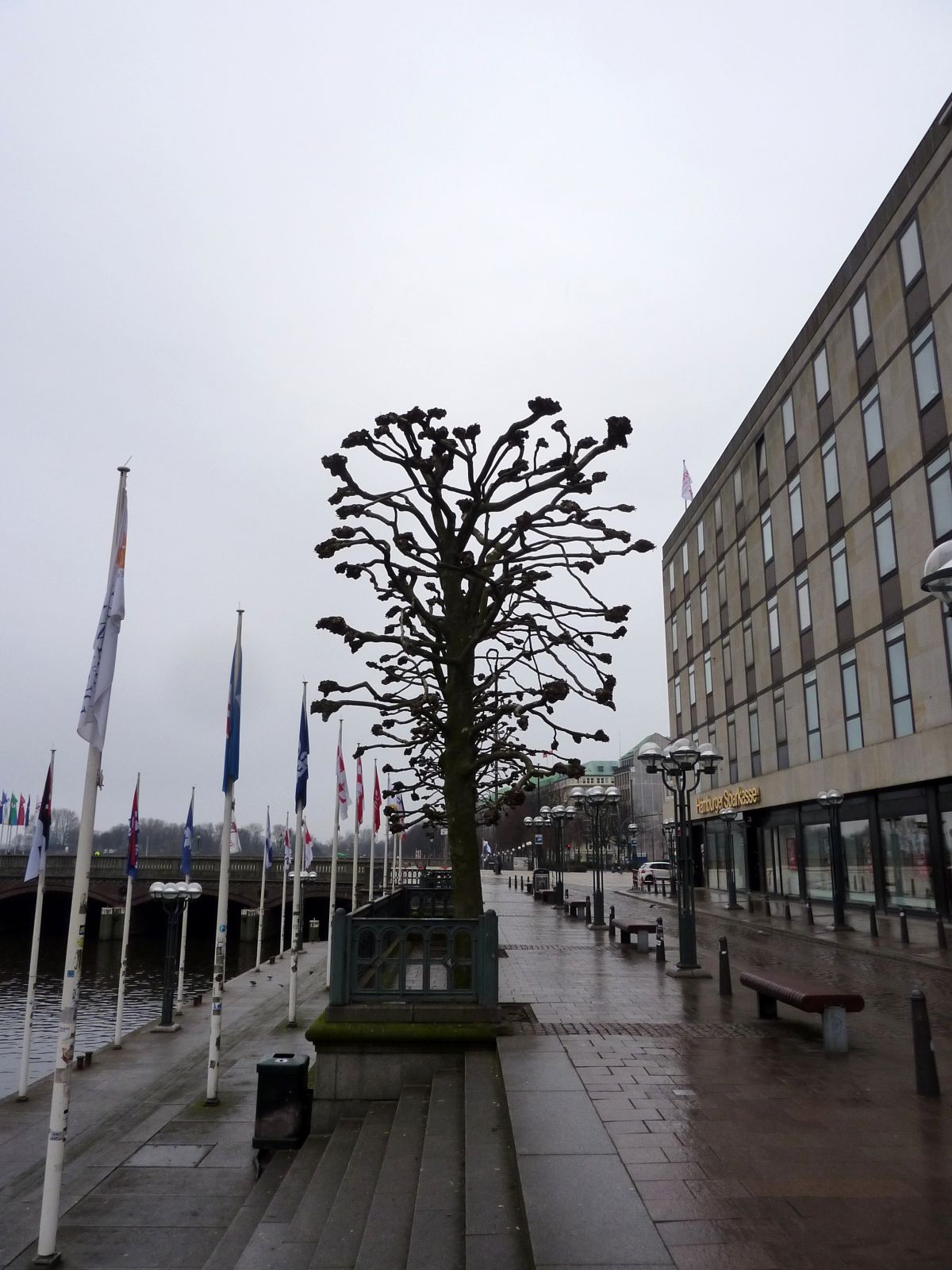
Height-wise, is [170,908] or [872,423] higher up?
[872,423]

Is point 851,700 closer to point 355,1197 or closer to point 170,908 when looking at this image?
point 170,908

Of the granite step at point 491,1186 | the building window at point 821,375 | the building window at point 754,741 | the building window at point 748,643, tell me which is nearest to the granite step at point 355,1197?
the granite step at point 491,1186

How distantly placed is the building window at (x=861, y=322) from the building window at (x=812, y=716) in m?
12.7

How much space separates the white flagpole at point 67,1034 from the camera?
6.97 m

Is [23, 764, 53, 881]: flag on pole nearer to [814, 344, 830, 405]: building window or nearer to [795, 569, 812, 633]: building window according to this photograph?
[795, 569, 812, 633]: building window

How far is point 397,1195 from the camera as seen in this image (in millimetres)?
6766

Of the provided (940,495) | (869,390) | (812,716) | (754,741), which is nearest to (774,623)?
(812,716)

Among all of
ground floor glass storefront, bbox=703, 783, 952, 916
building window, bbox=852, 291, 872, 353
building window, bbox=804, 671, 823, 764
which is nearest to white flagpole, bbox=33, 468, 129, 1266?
ground floor glass storefront, bbox=703, 783, 952, 916

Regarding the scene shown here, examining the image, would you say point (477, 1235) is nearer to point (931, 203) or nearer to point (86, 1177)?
point (86, 1177)

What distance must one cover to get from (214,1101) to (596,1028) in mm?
5227

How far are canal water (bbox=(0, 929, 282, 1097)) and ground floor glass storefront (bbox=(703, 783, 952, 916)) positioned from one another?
2055 cm

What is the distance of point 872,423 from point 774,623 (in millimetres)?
11848

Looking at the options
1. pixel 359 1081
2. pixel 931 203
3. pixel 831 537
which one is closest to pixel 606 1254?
pixel 359 1081

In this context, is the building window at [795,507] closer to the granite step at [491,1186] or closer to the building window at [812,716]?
the building window at [812,716]
